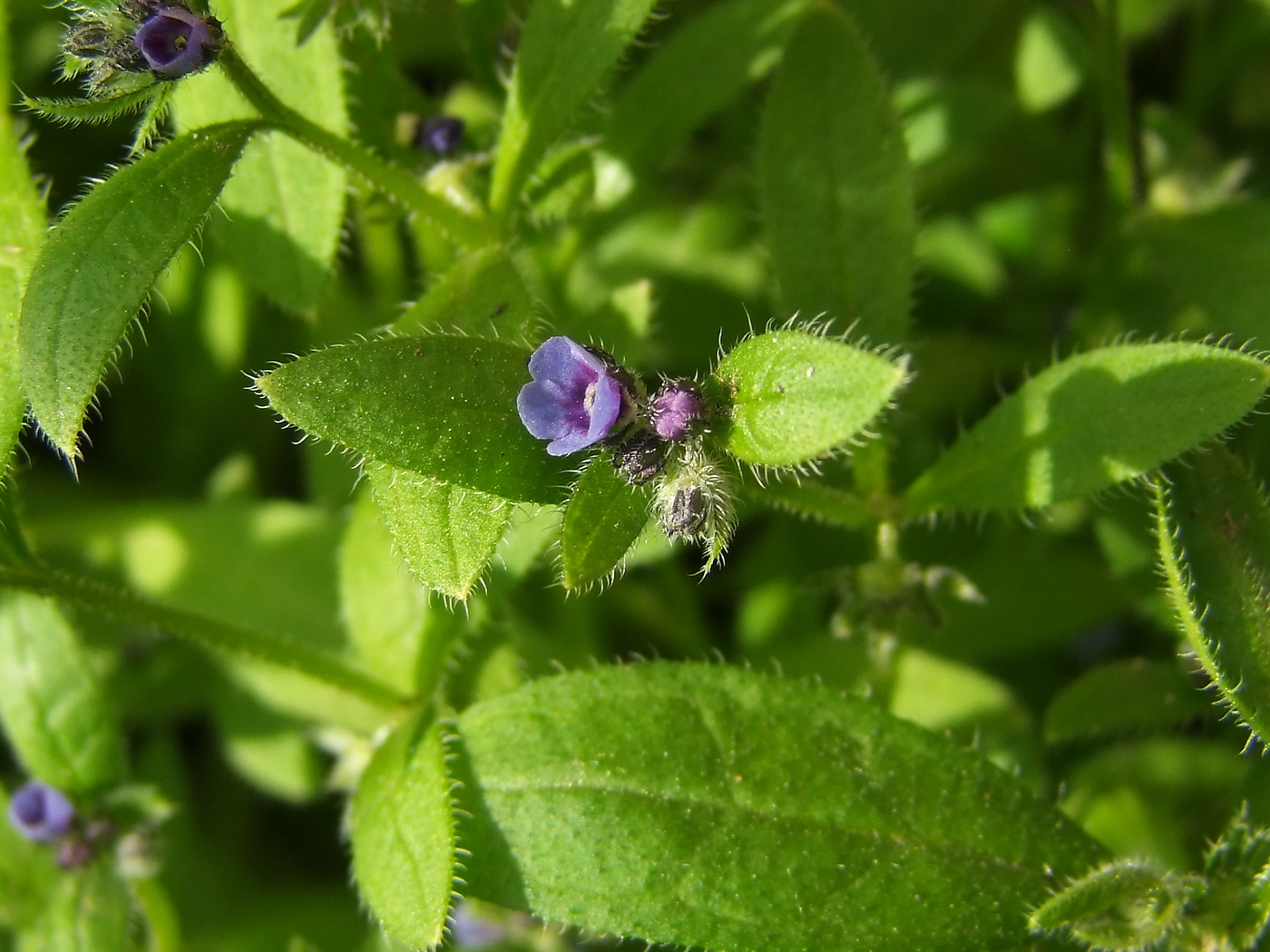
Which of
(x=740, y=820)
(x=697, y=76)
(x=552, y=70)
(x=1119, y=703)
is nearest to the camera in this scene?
(x=740, y=820)

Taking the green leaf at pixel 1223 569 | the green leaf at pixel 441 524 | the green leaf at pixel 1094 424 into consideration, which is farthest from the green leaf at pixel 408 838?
the green leaf at pixel 1223 569

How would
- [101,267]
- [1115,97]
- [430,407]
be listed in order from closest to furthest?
1. [430,407]
2. [101,267]
3. [1115,97]

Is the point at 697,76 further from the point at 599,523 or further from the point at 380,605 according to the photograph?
the point at 599,523

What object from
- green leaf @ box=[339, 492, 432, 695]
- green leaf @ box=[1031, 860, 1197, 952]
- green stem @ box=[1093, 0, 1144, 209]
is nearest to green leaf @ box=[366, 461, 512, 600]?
green leaf @ box=[339, 492, 432, 695]

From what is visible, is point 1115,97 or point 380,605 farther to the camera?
point 1115,97

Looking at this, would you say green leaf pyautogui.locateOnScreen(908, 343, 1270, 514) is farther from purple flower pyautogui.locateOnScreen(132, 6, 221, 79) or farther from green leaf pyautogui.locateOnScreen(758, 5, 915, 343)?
purple flower pyautogui.locateOnScreen(132, 6, 221, 79)

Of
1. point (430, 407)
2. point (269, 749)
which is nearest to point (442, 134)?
point (430, 407)

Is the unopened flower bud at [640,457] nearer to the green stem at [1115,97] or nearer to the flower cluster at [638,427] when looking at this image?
the flower cluster at [638,427]
